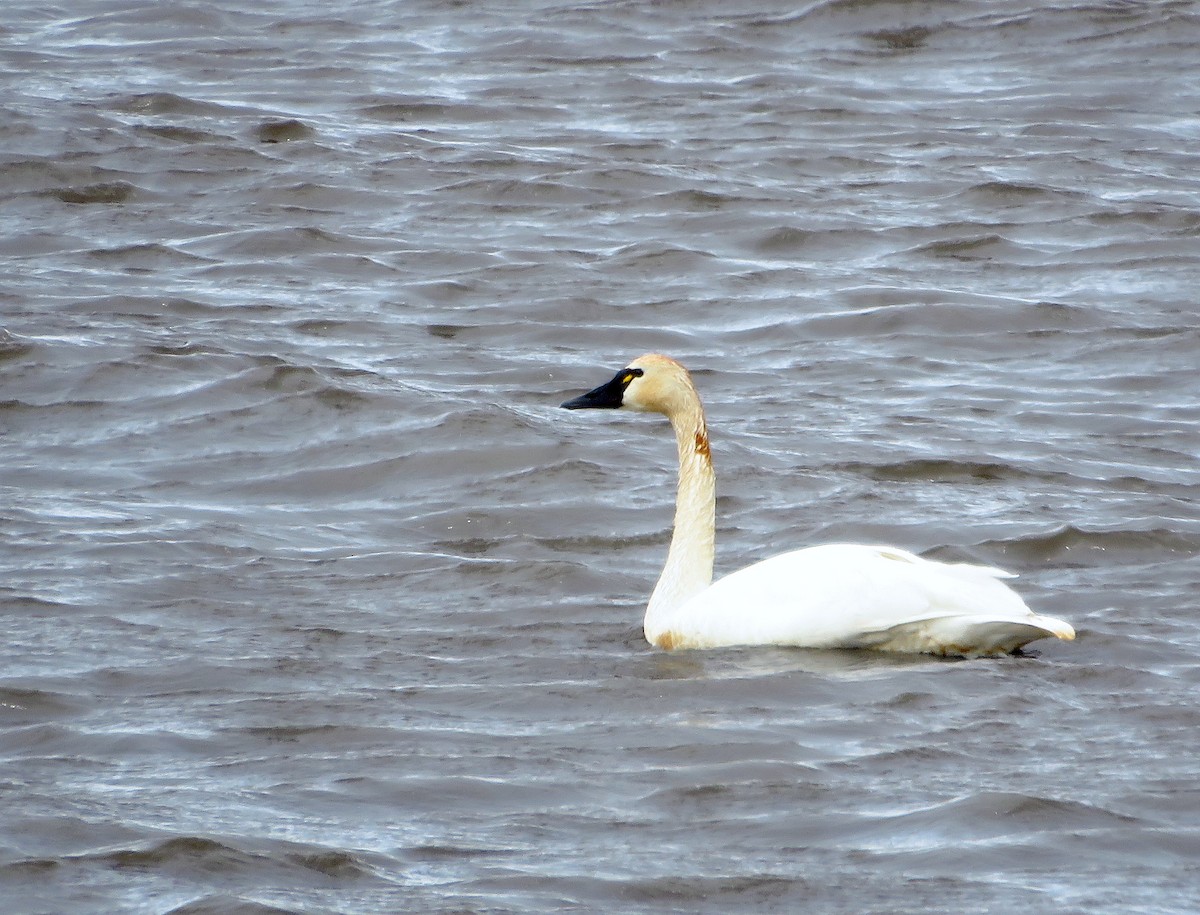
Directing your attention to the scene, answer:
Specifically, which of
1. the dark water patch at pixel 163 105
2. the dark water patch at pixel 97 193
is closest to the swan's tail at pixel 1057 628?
the dark water patch at pixel 97 193

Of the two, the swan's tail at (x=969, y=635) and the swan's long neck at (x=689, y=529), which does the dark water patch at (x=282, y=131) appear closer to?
the swan's long neck at (x=689, y=529)

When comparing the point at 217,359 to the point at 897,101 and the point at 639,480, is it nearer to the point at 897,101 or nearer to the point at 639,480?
the point at 639,480

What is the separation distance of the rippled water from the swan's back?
0.14 m

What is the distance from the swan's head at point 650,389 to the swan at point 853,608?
0.65m

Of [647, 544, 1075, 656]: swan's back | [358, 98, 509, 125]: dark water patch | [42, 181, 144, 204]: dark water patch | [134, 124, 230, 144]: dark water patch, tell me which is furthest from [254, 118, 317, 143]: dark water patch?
[647, 544, 1075, 656]: swan's back

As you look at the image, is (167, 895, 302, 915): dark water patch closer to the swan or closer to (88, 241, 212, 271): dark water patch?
the swan

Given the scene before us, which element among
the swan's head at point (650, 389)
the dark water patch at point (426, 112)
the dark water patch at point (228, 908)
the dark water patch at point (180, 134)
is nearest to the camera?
the dark water patch at point (228, 908)

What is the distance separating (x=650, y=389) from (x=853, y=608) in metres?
1.20

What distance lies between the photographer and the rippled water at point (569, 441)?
5.39 meters

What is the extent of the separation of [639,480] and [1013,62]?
9207 millimetres

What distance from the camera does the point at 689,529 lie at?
7.54 meters

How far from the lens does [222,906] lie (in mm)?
4883

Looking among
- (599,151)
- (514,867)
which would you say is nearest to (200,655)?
(514,867)

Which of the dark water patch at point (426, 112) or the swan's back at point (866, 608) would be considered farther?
the dark water patch at point (426, 112)
